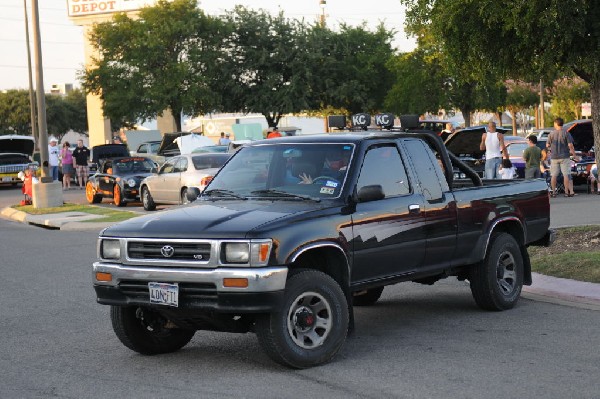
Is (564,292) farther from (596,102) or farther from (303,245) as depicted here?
(596,102)

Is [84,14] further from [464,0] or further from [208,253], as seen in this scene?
[208,253]

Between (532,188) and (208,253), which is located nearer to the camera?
(208,253)

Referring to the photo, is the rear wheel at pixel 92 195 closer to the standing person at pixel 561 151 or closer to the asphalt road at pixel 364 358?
the standing person at pixel 561 151

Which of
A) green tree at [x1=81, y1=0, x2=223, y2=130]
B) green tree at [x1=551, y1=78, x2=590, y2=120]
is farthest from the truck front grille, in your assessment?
green tree at [x1=551, y1=78, x2=590, y2=120]

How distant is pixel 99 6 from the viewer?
309ft

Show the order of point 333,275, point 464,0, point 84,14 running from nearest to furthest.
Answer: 1. point 333,275
2. point 464,0
3. point 84,14

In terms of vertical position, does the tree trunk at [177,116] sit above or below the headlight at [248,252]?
above

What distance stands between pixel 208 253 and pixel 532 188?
4609mm

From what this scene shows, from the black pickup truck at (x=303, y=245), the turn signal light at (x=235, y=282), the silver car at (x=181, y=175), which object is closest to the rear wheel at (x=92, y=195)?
the silver car at (x=181, y=175)

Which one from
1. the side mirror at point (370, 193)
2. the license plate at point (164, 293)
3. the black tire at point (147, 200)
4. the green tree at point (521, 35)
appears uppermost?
the green tree at point (521, 35)

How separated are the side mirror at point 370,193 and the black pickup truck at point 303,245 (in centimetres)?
1

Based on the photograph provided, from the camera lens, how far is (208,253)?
310 inches

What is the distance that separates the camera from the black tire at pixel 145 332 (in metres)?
8.67

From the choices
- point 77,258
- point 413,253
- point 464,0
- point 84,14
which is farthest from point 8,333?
point 84,14
